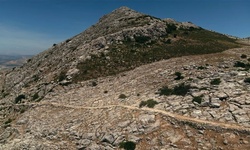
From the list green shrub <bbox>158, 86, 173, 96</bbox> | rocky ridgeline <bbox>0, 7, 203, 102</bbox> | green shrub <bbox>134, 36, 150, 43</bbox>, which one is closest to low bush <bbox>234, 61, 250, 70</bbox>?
green shrub <bbox>158, 86, 173, 96</bbox>

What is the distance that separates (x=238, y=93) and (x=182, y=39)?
42173 mm

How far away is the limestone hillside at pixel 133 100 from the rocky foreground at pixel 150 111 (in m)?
0.11

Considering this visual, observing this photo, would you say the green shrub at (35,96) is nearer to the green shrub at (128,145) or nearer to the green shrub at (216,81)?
the green shrub at (128,145)

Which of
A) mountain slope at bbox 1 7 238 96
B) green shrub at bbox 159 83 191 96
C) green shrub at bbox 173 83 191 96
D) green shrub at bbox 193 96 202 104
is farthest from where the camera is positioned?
mountain slope at bbox 1 7 238 96

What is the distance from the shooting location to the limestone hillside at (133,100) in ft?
90.0

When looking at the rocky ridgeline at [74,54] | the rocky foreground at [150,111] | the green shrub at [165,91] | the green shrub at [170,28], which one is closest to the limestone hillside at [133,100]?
the rocky foreground at [150,111]

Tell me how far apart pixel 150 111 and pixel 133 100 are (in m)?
5.85

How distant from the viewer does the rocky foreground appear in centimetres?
2659

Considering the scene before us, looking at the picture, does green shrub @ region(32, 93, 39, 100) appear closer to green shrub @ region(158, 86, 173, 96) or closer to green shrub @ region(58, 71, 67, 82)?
green shrub @ region(58, 71, 67, 82)

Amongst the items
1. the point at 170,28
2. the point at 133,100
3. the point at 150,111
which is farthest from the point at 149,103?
the point at 170,28

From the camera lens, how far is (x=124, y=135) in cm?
2962

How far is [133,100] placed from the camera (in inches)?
1478

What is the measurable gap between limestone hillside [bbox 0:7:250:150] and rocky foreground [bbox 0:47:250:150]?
105 millimetres

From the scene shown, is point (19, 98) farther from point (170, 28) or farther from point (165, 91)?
A: point (170, 28)
